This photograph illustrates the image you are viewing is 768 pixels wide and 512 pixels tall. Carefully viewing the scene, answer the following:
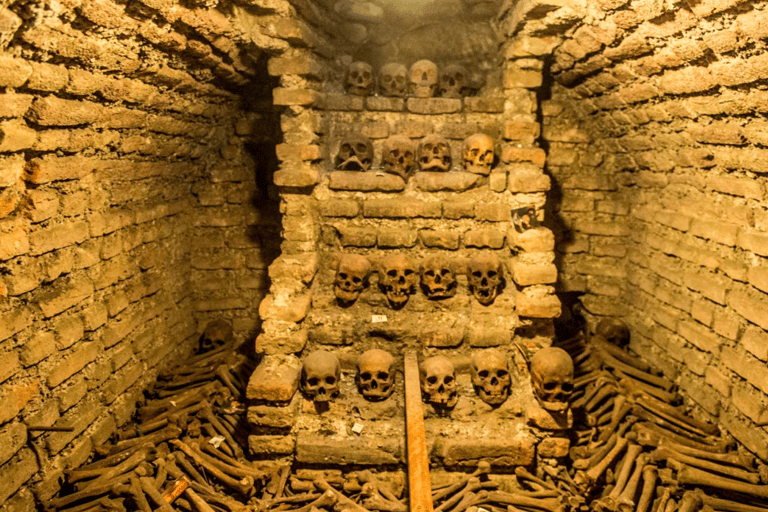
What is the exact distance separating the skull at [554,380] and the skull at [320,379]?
143 centimetres

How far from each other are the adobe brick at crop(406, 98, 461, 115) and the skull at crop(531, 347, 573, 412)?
7.31 feet

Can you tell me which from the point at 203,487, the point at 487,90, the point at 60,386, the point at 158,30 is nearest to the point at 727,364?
the point at 487,90

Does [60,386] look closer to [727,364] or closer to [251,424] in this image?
→ [251,424]

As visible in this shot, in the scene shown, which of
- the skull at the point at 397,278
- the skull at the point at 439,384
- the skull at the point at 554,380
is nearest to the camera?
the skull at the point at 554,380

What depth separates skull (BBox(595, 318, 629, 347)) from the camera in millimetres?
5480

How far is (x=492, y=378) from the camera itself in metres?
3.82

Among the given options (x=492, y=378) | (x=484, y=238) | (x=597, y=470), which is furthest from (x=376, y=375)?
(x=597, y=470)

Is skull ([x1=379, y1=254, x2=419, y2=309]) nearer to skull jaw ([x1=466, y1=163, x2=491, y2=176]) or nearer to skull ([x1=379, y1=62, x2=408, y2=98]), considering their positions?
skull jaw ([x1=466, y1=163, x2=491, y2=176])

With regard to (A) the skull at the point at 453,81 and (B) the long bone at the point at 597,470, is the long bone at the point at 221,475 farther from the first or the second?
(A) the skull at the point at 453,81

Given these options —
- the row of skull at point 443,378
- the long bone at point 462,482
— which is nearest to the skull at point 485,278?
the row of skull at point 443,378

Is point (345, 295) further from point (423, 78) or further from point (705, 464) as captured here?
point (705, 464)

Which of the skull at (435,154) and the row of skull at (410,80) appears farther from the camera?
the row of skull at (410,80)

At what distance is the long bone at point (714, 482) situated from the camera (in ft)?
11.2

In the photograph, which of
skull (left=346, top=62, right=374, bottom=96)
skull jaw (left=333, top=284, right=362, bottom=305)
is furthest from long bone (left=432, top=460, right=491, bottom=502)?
skull (left=346, top=62, right=374, bottom=96)
